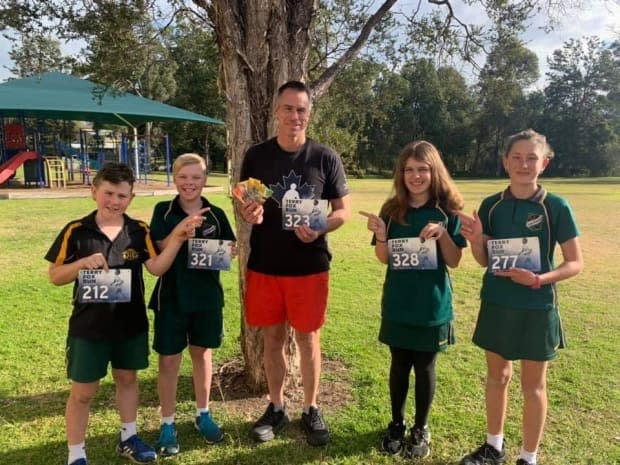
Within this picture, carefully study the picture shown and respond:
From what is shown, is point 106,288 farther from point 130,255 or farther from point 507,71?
point 507,71

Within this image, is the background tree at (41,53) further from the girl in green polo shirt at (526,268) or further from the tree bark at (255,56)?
the girl in green polo shirt at (526,268)

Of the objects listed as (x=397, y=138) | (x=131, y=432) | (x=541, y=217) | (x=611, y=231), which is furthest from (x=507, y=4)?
(x=397, y=138)

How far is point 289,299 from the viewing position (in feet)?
10.5

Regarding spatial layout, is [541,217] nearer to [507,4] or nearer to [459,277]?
[507,4]

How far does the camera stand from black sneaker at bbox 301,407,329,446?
3342 mm

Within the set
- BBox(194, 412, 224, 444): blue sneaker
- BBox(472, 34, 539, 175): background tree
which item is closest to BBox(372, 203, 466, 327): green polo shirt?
BBox(194, 412, 224, 444): blue sneaker

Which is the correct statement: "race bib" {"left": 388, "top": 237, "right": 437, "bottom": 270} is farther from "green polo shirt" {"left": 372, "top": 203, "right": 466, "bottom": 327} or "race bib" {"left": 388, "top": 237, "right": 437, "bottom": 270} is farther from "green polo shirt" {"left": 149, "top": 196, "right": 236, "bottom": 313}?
"green polo shirt" {"left": 149, "top": 196, "right": 236, "bottom": 313}

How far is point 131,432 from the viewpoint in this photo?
320cm

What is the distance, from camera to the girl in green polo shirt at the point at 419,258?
3.04 meters

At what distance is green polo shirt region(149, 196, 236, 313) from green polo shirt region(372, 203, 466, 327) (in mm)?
1137

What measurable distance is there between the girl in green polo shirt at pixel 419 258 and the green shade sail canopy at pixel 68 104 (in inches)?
701

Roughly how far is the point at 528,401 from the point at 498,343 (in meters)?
0.39

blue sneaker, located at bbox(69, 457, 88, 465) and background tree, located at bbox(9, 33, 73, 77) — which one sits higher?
background tree, located at bbox(9, 33, 73, 77)

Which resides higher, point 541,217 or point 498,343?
point 541,217
